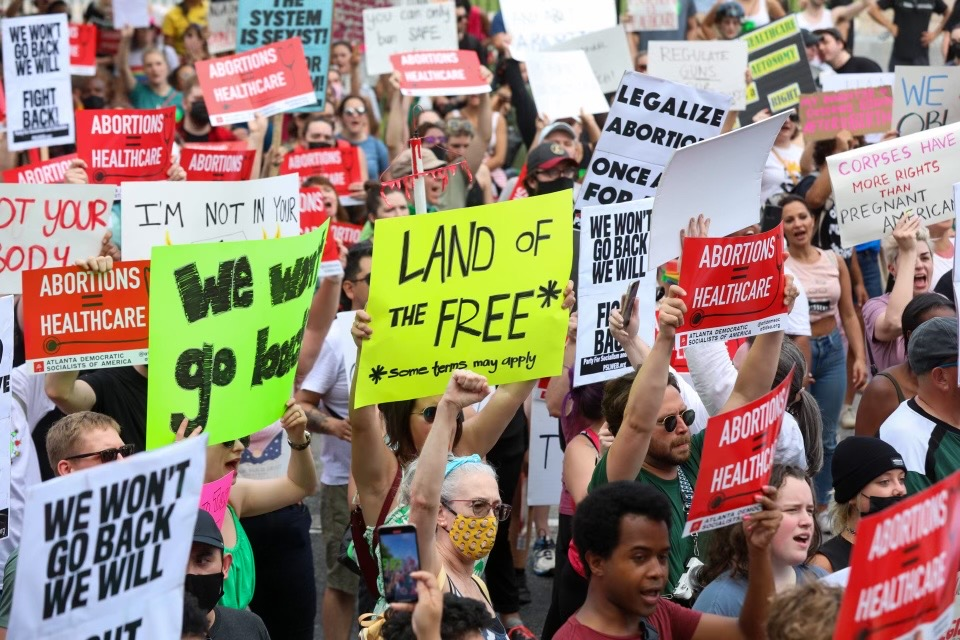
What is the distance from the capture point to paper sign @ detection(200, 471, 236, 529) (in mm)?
4910

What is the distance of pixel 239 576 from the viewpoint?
523 centimetres

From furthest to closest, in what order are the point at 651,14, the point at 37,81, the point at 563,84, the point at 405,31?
the point at 651,14 < the point at 405,31 < the point at 563,84 < the point at 37,81

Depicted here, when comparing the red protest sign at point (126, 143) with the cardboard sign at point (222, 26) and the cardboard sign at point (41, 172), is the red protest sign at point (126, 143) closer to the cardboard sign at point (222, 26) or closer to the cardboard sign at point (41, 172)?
the cardboard sign at point (41, 172)

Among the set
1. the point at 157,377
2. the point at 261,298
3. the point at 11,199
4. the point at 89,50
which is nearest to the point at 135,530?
the point at 157,377

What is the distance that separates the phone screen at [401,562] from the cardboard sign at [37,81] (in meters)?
6.83

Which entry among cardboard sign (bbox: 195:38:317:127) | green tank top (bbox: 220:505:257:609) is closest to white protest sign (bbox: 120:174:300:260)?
green tank top (bbox: 220:505:257:609)

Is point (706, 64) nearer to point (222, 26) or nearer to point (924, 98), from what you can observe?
point (924, 98)

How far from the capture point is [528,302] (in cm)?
529

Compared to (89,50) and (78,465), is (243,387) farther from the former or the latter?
(89,50)

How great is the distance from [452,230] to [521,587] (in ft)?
10.5

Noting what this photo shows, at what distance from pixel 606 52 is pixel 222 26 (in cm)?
553

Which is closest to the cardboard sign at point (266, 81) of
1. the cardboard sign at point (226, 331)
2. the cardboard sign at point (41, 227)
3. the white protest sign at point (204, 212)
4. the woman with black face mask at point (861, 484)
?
the white protest sign at point (204, 212)

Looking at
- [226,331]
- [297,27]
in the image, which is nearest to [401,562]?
[226,331]

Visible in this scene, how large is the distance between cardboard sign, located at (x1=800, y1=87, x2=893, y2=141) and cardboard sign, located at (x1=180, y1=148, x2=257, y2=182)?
155 inches
